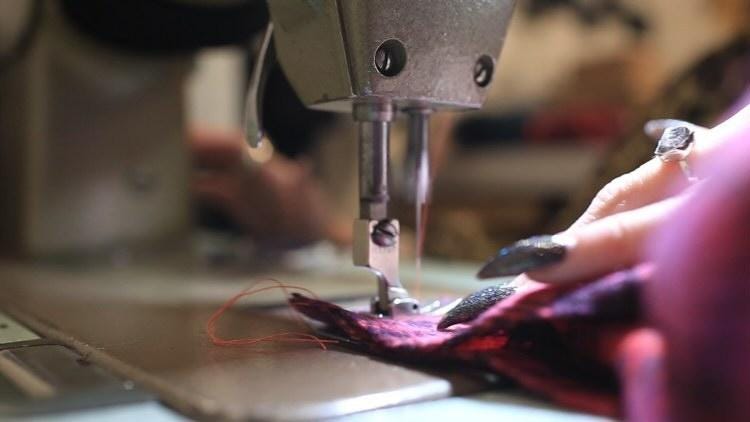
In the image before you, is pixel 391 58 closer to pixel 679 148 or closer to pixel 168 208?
pixel 679 148

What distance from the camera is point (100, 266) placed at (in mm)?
1072

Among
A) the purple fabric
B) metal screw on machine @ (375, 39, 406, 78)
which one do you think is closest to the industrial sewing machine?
metal screw on machine @ (375, 39, 406, 78)

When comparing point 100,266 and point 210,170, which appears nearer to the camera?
point 100,266

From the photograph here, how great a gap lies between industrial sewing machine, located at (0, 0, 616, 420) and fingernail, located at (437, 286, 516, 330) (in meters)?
0.06

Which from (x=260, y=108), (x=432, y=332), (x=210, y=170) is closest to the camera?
(x=432, y=332)

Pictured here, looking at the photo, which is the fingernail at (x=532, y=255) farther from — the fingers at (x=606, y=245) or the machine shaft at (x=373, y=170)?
the machine shaft at (x=373, y=170)

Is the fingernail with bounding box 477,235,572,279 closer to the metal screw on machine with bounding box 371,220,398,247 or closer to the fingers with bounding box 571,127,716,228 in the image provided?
the fingers with bounding box 571,127,716,228

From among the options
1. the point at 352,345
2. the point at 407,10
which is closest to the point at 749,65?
the point at 407,10

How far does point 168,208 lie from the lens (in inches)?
46.2

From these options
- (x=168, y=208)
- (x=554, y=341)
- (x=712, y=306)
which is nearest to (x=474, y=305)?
(x=554, y=341)

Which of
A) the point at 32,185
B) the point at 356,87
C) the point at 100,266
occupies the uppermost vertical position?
the point at 356,87

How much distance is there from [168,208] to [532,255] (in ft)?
2.82

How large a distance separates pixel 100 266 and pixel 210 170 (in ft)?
1.50

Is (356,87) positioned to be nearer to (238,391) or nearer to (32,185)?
(238,391)
